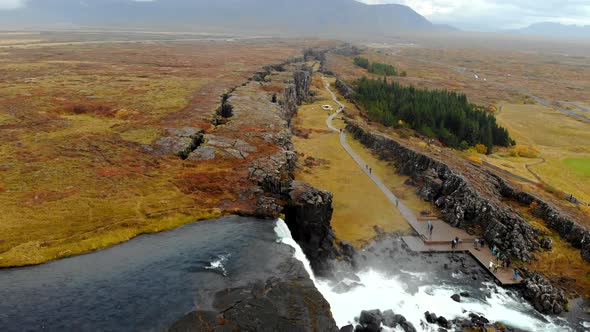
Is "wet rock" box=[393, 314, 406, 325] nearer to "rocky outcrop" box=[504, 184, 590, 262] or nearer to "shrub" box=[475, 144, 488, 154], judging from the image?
"rocky outcrop" box=[504, 184, 590, 262]

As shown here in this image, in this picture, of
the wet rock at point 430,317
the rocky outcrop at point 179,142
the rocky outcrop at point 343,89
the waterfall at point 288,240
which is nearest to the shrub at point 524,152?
the rocky outcrop at point 343,89

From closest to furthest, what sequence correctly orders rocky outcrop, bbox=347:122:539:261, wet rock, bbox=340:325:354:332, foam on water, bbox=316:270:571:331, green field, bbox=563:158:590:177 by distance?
wet rock, bbox=340:325:354:332 → foam on water, bbox=316:270:571:331 → rocky outcrop, bbox=347:122:539:261 → green field, bbox=563:158:590:177

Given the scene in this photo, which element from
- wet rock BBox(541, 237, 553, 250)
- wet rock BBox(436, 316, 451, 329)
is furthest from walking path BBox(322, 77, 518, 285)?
wet rock BBox(436, 316, 451, 329)

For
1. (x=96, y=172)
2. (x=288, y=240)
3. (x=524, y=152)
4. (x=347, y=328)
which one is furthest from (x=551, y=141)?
(x=96, y=172)

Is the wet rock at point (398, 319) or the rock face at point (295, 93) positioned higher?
the rock face at point (295, 93)

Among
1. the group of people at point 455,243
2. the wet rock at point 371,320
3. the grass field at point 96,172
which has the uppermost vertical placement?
the grass field at point 96,172

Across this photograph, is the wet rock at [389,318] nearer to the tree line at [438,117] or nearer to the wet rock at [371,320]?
the wet rock at [371,320]
